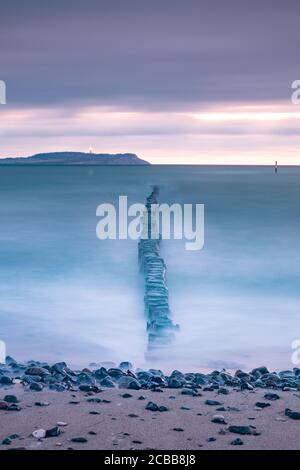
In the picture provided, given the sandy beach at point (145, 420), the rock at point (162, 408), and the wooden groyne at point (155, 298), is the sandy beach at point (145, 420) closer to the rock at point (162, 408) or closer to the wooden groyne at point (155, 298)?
the rock at point (162, 408)

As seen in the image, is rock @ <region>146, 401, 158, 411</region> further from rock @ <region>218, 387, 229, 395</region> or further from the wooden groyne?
the wooden groyne

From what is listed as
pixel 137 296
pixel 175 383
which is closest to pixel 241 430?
pixel 175 383

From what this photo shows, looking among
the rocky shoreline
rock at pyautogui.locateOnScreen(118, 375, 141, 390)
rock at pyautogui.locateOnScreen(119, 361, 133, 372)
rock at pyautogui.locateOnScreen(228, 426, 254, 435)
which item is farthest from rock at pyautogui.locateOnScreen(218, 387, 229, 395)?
rock at pyautogui.locateOnScreen(119, 361, 133, 372)

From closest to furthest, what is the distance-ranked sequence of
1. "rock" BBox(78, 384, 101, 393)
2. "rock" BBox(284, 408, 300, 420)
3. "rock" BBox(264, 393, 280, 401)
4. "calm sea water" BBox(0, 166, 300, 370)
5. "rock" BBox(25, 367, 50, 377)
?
"rock" BBox(284, 408, 300, 420), "rock" BBox(264, 393, 280, 401), "rock" BBox(78, 384, 101, 393), "rock" BBox(25, 367, 50, 377), "calm sea water" BBox(0, 166, 300, 370)

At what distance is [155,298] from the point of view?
33.6 feet

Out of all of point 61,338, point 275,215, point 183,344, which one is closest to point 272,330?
A: point 183,344

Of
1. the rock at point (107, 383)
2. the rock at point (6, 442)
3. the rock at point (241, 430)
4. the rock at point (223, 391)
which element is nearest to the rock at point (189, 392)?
the rock at point (223, 391)

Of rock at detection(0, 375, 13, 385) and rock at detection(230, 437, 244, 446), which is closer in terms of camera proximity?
rock at detection(230, 437, 244, 446)

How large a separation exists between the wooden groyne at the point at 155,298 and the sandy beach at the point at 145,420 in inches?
106

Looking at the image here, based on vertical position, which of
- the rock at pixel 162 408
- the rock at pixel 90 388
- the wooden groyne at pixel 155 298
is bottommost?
the rock at pixel 162 408

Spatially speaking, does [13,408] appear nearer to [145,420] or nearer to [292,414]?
[145,420]

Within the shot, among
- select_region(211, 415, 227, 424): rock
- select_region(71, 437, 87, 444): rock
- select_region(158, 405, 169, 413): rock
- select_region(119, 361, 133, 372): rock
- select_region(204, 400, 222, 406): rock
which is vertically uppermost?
select_region(119, 361, 133, 372): rock

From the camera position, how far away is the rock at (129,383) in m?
6.03

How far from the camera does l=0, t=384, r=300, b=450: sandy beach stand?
4594 millimetres
